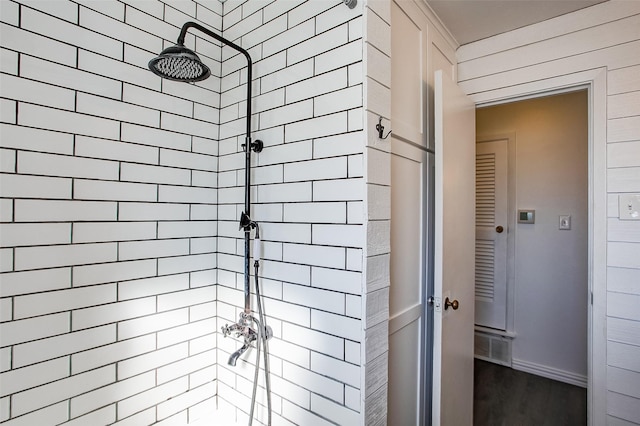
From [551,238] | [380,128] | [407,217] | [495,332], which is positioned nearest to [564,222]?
[551,238]

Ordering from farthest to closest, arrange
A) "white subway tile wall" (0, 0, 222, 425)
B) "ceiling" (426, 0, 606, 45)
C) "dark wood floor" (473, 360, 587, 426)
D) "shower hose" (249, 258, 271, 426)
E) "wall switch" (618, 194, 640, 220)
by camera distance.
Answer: "dark wood floor" (473, 360, 587, 426), "ceiling" (426, 0, 606, 45), "wall switch" (618, 194, 640, 220), "shower hose" (249, 258, 271, 426), "white subway tile wall" (0, 0, 222, 425)

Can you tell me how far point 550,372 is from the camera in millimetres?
2705

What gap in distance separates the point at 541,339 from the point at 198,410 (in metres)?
2.79

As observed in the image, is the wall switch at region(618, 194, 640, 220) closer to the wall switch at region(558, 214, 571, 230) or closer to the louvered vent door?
the wall switch at region(558, 214, 571, 230)

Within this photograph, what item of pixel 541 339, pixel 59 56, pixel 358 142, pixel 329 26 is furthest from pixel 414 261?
pixel 541 339

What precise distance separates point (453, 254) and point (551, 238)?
1.74 m

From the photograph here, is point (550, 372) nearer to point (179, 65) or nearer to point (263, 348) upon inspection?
point (263, 348)

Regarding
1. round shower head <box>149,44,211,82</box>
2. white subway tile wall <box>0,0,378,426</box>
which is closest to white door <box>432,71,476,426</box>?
white subway tile wall <box>0,0,378,426</box>

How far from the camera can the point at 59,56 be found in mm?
1012

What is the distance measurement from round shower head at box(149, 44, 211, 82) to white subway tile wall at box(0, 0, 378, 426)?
0.23 m

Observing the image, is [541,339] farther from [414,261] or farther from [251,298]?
[251,298]

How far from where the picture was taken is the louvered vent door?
291 centimetres

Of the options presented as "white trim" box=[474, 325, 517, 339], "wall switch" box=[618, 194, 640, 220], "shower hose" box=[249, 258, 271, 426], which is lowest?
"white trim" box=[474, 325, 517, 339]

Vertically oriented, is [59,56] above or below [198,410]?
above
